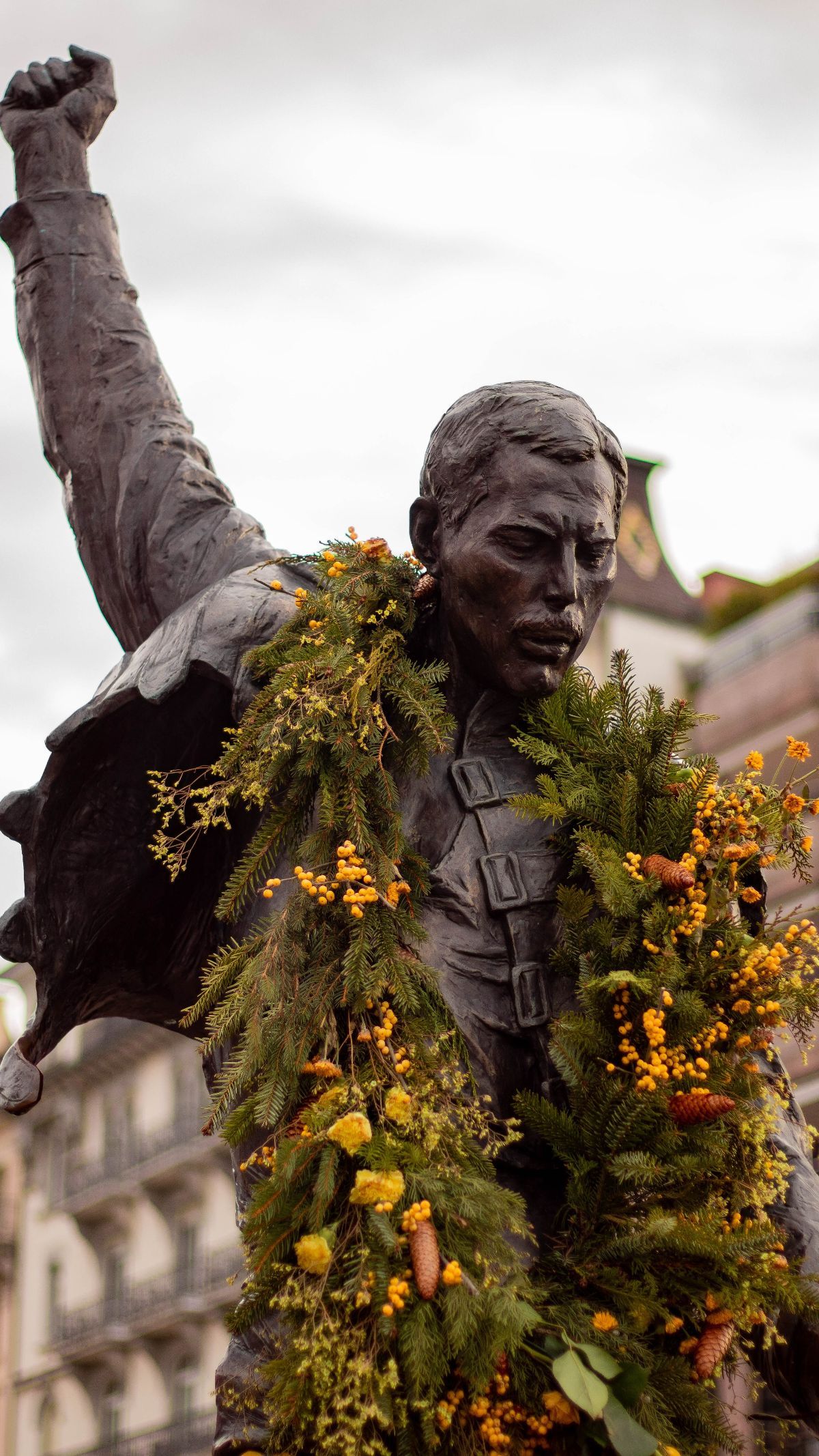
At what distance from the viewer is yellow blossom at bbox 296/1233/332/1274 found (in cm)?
283

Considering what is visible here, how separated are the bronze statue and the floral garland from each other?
0.28 feet

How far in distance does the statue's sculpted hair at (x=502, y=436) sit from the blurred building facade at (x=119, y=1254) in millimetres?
24215

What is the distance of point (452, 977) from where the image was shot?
339 cm

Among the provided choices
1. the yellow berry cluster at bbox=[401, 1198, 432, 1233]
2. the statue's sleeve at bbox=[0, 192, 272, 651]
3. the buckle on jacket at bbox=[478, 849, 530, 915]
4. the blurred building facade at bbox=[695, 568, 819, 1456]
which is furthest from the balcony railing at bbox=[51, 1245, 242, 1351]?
the yellow berry cluster at bbox=[401, 1198, 432, 1233]

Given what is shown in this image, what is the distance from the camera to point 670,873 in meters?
3.23

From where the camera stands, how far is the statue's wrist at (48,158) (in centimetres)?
456

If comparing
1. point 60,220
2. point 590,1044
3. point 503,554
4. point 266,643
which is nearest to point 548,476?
point 503,554

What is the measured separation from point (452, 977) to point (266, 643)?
71 centimetres

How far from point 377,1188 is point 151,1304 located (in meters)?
27.2

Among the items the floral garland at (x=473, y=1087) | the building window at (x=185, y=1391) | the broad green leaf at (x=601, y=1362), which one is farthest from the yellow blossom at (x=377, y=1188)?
the building window at (x=185, y=1391)

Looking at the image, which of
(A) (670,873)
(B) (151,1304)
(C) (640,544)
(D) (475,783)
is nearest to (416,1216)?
(A) (670,873)

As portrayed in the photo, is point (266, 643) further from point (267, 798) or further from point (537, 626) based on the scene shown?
point (537, 626)

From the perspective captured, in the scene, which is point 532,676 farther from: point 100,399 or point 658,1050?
point 100,399

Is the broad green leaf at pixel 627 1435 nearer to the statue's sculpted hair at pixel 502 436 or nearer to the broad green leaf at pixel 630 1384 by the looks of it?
the broad green leaf at pixel 630 1384
